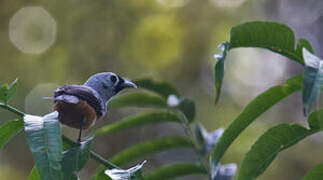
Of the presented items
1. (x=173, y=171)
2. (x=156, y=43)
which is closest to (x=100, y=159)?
(x=173, y=171)

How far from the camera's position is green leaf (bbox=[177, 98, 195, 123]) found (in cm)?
234

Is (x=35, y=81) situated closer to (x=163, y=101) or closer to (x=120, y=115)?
(x=120, y=115)

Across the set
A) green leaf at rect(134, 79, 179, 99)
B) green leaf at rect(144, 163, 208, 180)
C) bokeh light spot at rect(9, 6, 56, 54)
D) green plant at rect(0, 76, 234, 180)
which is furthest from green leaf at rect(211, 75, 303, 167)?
bokeh light spot at rect(9, 6, 56, 54)

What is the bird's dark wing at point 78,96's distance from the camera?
2107 mm

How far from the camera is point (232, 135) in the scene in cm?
188

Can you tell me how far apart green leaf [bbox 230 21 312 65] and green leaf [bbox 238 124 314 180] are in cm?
23

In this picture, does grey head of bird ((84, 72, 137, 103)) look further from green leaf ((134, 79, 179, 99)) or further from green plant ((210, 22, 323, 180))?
green plant ((210, 22, 323, 180))

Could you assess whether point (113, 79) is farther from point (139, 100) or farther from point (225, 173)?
point (225, 173)

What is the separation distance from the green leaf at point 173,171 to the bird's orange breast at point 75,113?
33 centimetres

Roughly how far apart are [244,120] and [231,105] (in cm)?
699

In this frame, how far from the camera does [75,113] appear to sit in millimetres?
2234

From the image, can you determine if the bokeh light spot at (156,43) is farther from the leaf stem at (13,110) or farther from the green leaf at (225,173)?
the leaf stem at (13,110)

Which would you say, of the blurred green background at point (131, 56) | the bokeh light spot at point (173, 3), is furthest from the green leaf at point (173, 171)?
the bokeh light spot at point (173, 3)

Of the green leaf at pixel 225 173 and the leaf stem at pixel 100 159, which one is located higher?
the leaf stem at pixel 100 159
